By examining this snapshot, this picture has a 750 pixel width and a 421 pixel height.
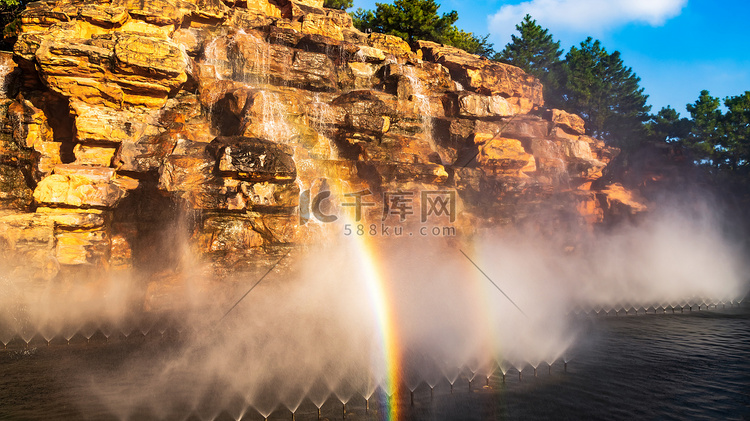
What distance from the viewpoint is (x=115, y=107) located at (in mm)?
16625

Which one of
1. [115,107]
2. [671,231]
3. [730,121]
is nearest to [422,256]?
[115,107]

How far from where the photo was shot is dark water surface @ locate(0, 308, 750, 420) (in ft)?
23.4

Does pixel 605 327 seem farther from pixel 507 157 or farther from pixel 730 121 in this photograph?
pixel 730 121

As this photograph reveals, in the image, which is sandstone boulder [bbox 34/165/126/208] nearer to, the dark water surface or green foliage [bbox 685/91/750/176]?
the dark water surface

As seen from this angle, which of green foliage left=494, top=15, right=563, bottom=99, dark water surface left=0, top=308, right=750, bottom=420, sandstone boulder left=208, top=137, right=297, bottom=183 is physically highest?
green foliage left=494, top=15, right=563, bottom=99

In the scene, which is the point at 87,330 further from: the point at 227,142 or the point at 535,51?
the point at 535,51

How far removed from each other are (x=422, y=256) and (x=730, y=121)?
36.5 meters

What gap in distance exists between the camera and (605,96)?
4044 cm

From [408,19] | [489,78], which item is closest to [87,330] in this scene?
[489,78]

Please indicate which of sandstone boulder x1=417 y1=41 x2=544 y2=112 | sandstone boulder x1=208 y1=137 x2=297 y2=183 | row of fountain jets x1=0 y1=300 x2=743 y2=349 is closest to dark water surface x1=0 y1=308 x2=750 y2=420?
row of fountain jets x1=0 y1=300 x2=743 y2=349

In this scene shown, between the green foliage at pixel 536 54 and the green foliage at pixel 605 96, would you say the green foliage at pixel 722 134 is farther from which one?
the green foliage at pixel 536 54

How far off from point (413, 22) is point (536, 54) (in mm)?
13933

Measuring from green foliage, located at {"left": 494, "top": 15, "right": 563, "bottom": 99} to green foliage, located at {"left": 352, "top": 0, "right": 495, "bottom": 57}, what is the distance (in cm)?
621

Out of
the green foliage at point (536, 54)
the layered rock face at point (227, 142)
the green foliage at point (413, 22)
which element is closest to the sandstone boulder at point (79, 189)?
the layered rock face at point (227, 142)
